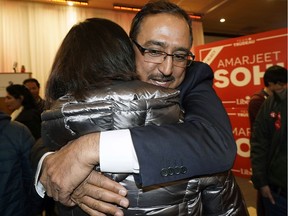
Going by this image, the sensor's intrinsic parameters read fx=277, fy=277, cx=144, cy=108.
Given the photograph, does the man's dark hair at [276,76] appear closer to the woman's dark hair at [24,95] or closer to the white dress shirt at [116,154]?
the woman's dark hair at [24,95]

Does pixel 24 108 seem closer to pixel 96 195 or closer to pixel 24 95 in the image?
pixel 24 95

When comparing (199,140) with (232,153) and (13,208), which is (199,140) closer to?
(232,153)

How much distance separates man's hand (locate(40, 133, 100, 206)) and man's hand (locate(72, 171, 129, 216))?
0.09 ft

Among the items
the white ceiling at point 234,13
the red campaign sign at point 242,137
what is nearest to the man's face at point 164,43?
the red campaign sign at point 242,137

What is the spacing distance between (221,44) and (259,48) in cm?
66

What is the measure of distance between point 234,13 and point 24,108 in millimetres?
5720

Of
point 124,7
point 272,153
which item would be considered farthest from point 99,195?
point 124,7

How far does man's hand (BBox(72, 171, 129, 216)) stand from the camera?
2.18 feet

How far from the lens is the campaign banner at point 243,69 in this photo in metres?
3.77

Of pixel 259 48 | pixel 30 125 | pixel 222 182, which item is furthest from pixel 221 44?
pixel 222 182

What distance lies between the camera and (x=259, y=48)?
3924mm

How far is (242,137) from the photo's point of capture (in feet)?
13.5

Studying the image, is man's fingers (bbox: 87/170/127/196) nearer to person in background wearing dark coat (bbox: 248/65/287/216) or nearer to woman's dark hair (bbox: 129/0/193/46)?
woman's dark hair (bbox: 129/0/193/46)

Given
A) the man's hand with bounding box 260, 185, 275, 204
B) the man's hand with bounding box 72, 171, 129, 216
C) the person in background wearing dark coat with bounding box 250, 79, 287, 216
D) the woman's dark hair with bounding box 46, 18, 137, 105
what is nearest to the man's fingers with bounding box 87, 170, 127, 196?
the man's hand with bounding box 72, 171, 129, 216
